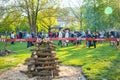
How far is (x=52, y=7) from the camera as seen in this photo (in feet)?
181

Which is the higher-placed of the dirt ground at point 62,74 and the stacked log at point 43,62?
the stacked log at point 43,62

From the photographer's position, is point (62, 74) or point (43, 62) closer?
point (43, 62)

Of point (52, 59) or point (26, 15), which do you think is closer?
A: point (52, 59)

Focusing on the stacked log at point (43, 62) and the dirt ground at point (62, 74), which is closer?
the dirt ground at point (62, 74)

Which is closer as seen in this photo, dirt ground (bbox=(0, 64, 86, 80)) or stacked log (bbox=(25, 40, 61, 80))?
dirt ground (bbox=(0, 64, 86, 80))

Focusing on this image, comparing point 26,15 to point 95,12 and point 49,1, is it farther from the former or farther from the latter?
point 95,12

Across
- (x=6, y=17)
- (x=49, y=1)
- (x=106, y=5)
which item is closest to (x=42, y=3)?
(x=49, y=1)

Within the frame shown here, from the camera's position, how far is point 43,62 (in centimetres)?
1606

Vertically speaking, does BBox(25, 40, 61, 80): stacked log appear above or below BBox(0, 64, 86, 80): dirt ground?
above

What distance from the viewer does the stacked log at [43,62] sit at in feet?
51.9

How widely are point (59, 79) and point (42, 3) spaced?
1594 inches

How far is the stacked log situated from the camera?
51.9 ft

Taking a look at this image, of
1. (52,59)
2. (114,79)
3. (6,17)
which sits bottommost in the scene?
(114,79)

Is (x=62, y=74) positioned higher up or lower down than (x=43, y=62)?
lower down
